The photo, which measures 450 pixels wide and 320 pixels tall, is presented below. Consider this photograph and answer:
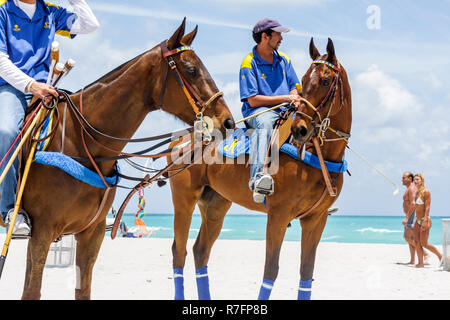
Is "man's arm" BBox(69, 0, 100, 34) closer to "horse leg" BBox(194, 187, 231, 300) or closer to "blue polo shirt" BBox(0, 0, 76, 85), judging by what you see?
"blue polo shirt" BBox(0, 0, 76, 85)

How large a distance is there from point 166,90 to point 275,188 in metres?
2.10

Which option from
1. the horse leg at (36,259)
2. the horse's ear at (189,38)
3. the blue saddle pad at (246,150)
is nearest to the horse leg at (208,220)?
the blue saddle pad at (246,150)

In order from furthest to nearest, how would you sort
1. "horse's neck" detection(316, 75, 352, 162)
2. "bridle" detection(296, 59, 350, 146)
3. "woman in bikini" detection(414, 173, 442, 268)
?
"woman in bikini" detection(414, 173, 442, 268)
"horse's neck" detection(316, 75, 352, 162)
"bridle" detection(296, 59, 350, 146)

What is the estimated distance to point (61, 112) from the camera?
4195mm

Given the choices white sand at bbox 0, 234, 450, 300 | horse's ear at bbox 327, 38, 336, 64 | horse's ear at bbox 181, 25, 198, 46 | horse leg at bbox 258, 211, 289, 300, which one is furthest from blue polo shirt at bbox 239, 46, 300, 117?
white sand at bbox 0, 234, 450, 300

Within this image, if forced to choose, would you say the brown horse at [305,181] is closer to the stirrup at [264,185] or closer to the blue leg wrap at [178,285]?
the blue leg wrap at [178,285]

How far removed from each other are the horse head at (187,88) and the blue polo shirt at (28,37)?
1.04 m

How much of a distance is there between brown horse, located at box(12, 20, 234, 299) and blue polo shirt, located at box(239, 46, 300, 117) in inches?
67.1

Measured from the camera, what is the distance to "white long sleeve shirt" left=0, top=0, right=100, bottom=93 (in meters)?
3.95

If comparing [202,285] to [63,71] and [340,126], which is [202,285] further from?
[63,71]

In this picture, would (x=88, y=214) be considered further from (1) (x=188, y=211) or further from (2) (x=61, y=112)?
(1) (x=188, y=211)

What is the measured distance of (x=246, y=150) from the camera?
5996 mm

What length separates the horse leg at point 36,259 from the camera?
3781mm
